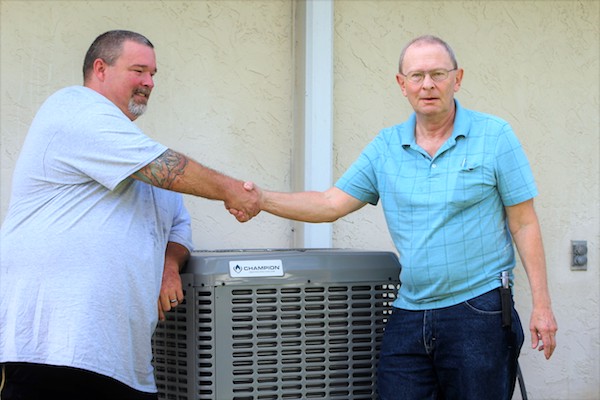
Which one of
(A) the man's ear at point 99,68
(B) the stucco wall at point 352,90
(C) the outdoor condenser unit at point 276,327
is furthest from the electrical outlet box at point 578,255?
(A) the man's ear at point 99,68

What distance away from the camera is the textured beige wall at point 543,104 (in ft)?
16.9

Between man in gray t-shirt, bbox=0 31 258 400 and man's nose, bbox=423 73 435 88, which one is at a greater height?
man's nose, bbox=423 73 435 88

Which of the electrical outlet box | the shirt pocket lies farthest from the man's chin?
the electrical outlet box

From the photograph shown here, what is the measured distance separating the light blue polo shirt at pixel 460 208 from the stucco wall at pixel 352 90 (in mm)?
1423

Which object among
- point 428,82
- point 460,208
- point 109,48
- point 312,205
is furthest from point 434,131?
point 109,48

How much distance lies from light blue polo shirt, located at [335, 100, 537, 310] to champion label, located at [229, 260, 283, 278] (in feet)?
1.67

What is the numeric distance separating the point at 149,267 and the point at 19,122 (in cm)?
138

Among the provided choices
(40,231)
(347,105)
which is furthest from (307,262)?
(347,105)

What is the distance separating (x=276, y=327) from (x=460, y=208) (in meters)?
0.86

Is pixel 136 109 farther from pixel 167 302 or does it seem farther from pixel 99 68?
pixel 167 302

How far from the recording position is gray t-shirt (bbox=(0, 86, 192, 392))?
11.0 ft

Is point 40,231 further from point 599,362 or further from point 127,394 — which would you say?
point 599,362

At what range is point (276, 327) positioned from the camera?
3.85m

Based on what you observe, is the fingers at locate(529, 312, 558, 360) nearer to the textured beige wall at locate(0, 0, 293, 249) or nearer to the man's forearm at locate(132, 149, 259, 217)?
the man's forearm at locate(132, 149, 259, 217)
